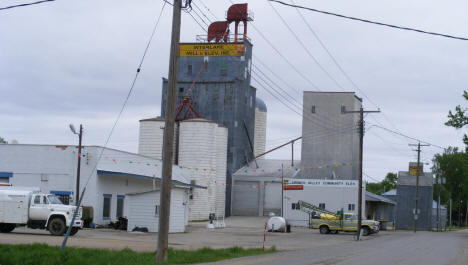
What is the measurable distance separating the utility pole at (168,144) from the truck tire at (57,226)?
13.0m

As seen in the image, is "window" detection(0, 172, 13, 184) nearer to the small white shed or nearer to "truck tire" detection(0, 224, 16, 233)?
the small white shed

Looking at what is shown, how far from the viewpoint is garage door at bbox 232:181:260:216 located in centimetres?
6756

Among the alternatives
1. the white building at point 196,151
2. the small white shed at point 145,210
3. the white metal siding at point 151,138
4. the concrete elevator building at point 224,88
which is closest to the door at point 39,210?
the small white shed at point 145,210

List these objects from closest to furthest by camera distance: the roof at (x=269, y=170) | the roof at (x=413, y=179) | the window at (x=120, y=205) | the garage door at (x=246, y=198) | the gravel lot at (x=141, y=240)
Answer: the gravel lot at (x=141, y=240), the window at (x=120, y=205), the garage door at (x=246, y=198), the roof at (x=269, y=170), the roof at (x=413, y=179)

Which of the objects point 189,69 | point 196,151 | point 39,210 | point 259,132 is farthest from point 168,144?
point 259,132

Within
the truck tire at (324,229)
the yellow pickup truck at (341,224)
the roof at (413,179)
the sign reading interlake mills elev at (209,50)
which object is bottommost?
→ the truck tire at (324,229)

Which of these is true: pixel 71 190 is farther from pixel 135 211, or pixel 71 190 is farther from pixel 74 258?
pixel 74 258

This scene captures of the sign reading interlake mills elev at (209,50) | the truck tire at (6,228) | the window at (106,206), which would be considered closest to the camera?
the sign reading interlake mills elev at (209,50)

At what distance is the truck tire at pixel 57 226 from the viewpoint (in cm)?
2984

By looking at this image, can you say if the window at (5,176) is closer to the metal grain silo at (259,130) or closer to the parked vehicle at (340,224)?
the parked vehicle at (340,224)

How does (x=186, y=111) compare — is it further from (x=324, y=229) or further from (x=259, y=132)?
(x=324, y=229)

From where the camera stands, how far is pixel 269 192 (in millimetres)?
67500

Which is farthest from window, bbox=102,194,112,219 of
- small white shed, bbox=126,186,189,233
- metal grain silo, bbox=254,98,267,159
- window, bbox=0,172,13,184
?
metal grain silo, bbox=254,98,267,159

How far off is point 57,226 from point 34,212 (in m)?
1.43
